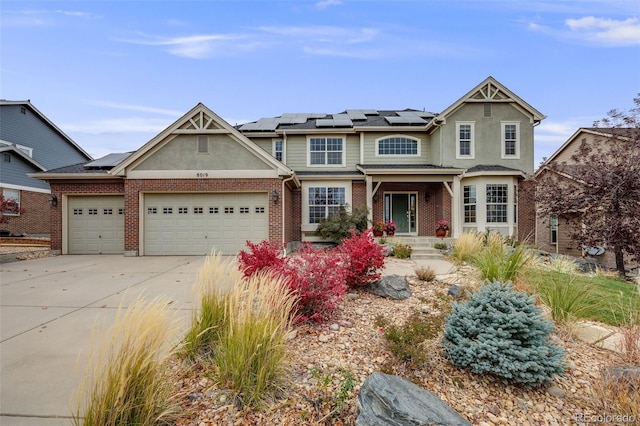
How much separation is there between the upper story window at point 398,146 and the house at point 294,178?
2.2 inches

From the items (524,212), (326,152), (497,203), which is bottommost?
(524,212)

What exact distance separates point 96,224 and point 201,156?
5.41 metres

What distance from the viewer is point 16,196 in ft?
57.5

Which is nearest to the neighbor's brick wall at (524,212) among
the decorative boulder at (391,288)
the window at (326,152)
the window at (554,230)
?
the window at (554,230)

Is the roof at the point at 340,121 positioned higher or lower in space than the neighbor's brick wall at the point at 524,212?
higher

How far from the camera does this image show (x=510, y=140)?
1445 cm

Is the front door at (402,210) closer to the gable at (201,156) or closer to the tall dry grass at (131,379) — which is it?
the gable at (201,156)

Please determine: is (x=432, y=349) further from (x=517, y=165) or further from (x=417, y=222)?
(x=517, y=165)

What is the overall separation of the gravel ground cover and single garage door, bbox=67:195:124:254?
37.4 feet

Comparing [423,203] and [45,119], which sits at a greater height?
[45,119]

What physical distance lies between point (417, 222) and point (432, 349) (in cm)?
1232

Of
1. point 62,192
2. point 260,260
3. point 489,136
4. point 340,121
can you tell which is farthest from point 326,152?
point 62,192

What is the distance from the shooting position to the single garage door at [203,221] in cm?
1134

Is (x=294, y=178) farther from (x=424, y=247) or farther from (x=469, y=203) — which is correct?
(x=469, y=203)
